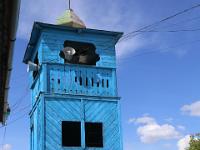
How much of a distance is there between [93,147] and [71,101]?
2175mm

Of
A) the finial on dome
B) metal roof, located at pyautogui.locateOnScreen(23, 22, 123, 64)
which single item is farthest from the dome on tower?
metal roof, located at pyautogui.locateOnScreen(23, 22, 123, 64)

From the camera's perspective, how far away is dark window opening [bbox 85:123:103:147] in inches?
712

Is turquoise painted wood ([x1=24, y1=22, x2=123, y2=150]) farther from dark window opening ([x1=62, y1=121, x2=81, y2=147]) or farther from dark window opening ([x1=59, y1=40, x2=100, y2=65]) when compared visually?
dark window opening ([x1=59, y1=40, x2=100, y2=65])

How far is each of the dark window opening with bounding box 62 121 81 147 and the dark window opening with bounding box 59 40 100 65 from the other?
9.99 ft

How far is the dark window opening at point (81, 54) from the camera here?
19500 mm

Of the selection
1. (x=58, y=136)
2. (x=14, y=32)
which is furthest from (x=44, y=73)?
(x=14, y=32)

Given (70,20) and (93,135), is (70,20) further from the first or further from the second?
(93,135)

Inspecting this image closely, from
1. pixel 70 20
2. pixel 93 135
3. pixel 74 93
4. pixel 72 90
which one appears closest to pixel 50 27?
pixel 70 20

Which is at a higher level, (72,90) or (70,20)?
(70,20)

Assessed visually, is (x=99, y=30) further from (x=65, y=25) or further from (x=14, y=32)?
(x=14, y=32)

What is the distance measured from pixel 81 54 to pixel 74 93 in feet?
9.00

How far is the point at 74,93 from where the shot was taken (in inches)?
718

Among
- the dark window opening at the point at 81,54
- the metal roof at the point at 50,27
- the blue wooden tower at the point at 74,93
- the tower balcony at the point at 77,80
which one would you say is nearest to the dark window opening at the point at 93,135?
the blue wooden tower at the point at 74,93

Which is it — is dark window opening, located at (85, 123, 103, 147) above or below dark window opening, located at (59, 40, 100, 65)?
below
